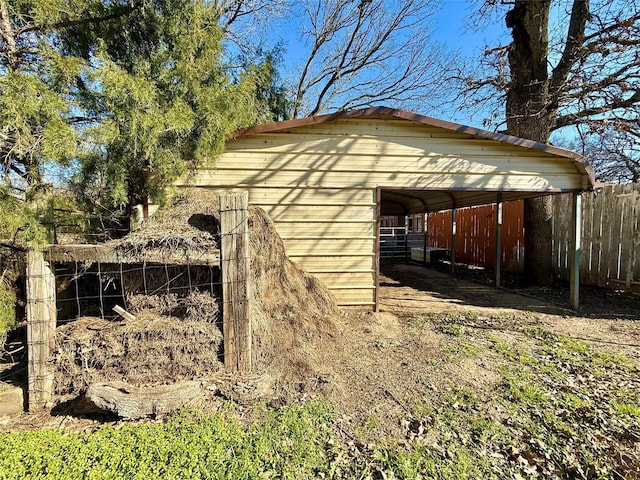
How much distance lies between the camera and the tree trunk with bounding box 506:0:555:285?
7250 mm

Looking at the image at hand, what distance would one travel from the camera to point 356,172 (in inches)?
201

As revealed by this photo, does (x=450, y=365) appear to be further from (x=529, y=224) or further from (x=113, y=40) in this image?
(x=529, y=224)

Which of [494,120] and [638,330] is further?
[494,120]

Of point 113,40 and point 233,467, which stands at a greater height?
point 113,40

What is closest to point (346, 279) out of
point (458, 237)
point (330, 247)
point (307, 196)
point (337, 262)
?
point (337, 262)

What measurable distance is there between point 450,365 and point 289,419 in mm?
1897

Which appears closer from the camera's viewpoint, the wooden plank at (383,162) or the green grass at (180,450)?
the green grass at (180,450)

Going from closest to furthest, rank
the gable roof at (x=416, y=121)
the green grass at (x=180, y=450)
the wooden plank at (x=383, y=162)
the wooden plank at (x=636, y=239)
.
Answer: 1. the green grass at (x=180, y=450)
2. the gable roof at (x=416, y=121)
3. the wooden plank at (x=383, y=162)
4. the wooden plank at (x=636, y=239)

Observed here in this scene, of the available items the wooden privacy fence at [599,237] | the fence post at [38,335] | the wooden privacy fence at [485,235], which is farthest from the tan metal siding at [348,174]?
the wooden privacy fence at [485,235]

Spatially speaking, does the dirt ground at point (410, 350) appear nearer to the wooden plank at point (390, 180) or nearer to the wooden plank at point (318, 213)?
the wooden plank at point (318, 213)

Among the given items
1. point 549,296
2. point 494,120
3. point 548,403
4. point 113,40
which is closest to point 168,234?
point 113,40

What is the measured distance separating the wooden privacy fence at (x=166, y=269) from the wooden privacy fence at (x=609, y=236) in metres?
7.41

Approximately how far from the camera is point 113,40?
3.46 metres

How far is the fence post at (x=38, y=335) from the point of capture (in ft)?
8.68
